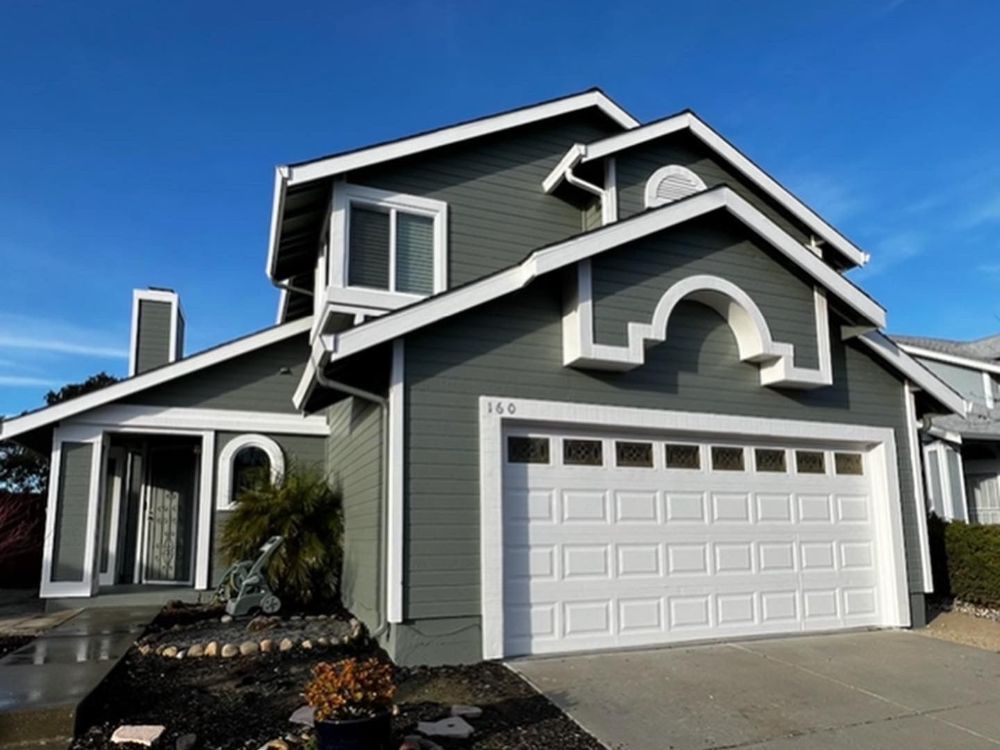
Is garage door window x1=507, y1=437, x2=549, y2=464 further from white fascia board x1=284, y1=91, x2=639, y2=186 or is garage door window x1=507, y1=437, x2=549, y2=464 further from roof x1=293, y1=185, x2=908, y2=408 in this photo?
white fascia board x1=284, y1=91, x2=639, y2=186

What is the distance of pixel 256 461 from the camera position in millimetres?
11617

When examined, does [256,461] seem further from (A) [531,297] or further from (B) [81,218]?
(B) [81,218]

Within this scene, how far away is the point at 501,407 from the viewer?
283 inches

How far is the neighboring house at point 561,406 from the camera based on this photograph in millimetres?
6973

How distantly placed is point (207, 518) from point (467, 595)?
19.8 ft

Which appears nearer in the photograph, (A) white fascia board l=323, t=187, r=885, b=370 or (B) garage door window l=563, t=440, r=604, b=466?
(A) white fascia board l=323, t=187, r=885, b=370

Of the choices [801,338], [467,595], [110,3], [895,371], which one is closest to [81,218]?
[110,3]

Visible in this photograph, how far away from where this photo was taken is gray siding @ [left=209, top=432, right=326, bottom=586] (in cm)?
1099

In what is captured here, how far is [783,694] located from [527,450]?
312 centimetres

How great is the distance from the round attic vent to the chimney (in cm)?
925

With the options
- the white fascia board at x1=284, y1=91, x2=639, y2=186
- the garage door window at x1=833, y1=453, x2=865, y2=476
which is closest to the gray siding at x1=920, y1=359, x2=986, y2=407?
the garage door window at x1=833, y1=453, x2=865, y2=476

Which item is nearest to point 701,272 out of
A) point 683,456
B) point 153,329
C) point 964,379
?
point 683,456

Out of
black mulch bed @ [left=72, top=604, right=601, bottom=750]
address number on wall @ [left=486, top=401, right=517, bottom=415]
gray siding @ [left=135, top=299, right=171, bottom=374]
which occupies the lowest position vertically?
black mulch bed @ [left=72, top=604, right=601, bottom=750]

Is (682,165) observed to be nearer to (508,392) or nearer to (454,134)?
(454,134)
